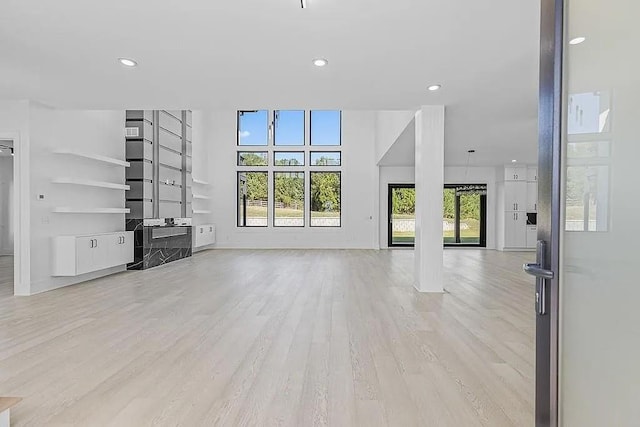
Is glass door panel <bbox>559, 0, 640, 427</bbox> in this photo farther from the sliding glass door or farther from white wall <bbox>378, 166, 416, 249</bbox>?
the sliding glass door

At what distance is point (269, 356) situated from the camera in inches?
122

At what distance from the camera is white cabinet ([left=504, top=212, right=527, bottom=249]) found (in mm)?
12461

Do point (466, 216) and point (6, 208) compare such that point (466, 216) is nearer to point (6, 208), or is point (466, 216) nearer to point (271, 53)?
point (271, 53)

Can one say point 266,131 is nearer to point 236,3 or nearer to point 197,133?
point 197,133

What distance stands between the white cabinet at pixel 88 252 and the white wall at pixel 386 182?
302 inches

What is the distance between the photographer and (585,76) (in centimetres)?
112

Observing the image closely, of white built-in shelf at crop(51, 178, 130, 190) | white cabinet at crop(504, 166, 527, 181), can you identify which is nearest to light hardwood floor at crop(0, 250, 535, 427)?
white built-in shelf at crop(51, 178, 130, 190)

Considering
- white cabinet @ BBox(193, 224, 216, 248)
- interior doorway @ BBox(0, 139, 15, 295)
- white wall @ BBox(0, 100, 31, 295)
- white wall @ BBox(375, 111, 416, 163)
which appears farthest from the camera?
white cabinet @ BBox(193, 224, 216, 248)

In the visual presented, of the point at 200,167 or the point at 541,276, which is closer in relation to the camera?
the point at 541,276

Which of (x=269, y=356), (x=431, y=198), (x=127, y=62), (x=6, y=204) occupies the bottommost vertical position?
(x=269, y=356)

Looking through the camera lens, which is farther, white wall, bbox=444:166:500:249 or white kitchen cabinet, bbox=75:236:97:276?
white wall, bbox=444:166:500:249

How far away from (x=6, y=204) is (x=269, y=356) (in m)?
11.6

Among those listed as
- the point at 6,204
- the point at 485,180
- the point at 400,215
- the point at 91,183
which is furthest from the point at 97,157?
the point at 485,180

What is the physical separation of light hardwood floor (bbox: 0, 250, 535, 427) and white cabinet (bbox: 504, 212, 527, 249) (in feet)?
22.9
